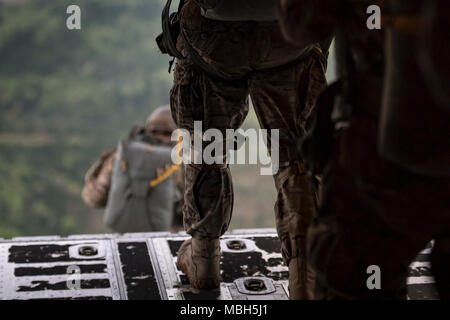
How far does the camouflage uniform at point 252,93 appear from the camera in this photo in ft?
9.95

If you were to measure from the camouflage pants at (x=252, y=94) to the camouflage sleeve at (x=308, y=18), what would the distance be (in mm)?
912

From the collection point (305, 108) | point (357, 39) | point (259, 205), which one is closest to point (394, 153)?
point (357, 39)

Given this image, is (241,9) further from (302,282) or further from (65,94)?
(65,94)

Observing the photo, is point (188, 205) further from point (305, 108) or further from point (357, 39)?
point (357, 39)

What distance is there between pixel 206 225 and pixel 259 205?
11352mm

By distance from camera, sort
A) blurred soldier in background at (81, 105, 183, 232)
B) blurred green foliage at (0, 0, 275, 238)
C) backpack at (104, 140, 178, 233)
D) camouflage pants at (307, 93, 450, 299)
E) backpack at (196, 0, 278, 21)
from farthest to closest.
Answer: blurred green foliage at (0, 0, 275, 238), blurred soldier in background at (81, 105, 183, 232), backpack at (104, 140, 178, 233), backpack at (196, 0, 278, 21), camouflage pants at (307, 93, 450, 299)

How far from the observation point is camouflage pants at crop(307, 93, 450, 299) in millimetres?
1961

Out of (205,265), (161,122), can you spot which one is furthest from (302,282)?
(161,122)

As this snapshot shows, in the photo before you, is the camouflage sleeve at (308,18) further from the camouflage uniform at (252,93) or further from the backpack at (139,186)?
the backpack at (139,186)

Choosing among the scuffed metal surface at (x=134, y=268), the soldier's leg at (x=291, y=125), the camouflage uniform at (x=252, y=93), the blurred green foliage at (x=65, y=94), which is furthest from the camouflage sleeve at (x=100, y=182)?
the blurred green foliage at (x=65, y=94)

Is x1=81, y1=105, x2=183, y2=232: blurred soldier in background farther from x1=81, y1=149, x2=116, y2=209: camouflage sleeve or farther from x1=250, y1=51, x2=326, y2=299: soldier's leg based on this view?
x1=250, y1=51, x2=326, y2=299: soldier's leg

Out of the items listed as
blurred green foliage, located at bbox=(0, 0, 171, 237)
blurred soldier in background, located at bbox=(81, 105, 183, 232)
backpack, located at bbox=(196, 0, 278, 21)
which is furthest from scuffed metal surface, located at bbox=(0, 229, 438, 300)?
blurred green foliage, located at bbox=(0, 0, 171, 237)

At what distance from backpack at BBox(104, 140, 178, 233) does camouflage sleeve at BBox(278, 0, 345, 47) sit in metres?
3.04
